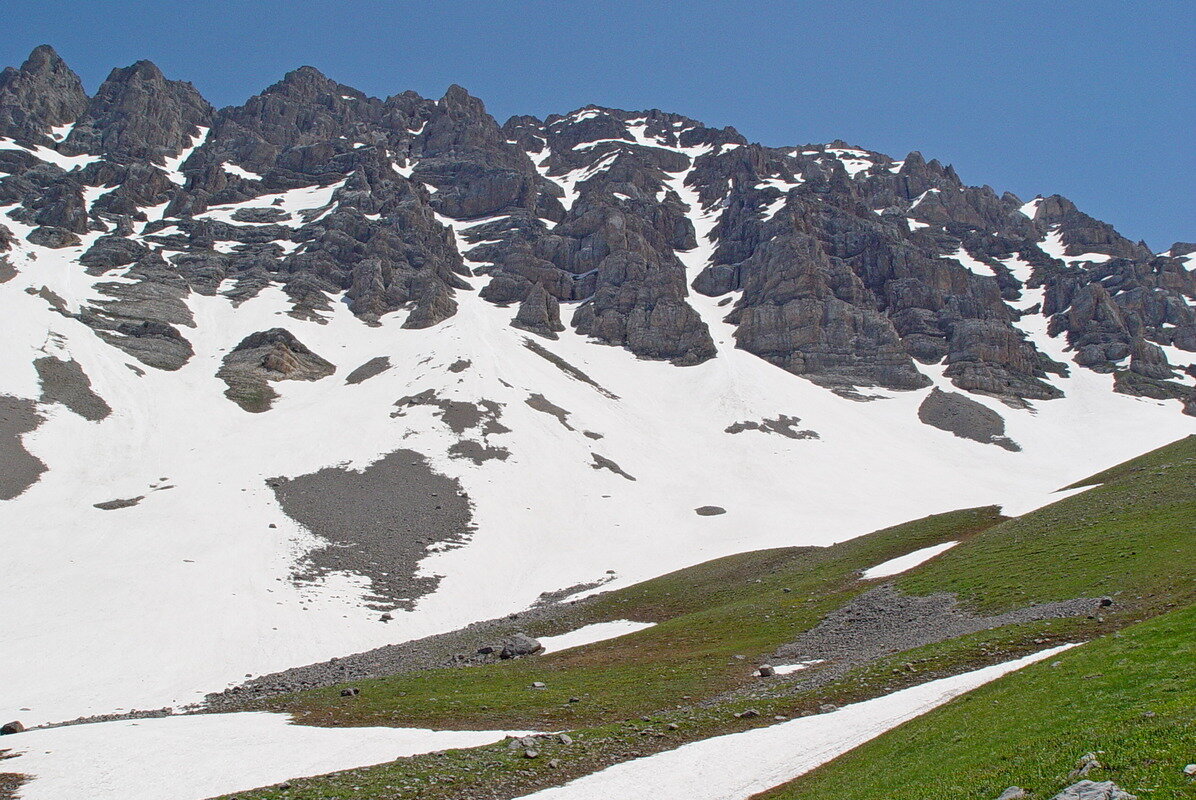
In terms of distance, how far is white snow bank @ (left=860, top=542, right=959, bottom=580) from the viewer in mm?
42906

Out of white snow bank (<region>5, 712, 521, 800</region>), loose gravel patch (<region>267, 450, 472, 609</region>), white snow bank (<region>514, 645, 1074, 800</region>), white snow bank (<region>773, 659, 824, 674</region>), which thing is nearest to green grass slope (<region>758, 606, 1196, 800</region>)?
white snow bank (<region>514, 645, 1074, 800</region>)

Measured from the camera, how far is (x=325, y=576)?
5653cm

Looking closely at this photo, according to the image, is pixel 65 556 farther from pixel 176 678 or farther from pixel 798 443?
pixel 798 443

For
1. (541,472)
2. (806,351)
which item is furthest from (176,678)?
(806,351)

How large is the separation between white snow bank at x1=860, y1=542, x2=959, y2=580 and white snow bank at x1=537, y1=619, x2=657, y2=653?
47.2ft

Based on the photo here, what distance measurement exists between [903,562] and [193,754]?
1564 inches

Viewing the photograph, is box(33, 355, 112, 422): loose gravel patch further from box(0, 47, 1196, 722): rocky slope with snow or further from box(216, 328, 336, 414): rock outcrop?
box(216, 328, 336, 414): rock outcrop

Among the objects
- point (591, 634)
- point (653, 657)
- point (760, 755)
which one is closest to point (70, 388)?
point (591, 634)

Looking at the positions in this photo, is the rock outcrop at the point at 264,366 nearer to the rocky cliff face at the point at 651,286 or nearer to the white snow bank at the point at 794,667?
the rocky cliff face at the point at 651,286

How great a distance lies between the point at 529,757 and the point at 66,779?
1234 cm

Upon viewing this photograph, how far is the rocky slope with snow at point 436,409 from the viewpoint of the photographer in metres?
53.2

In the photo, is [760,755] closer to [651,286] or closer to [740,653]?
[740,653]

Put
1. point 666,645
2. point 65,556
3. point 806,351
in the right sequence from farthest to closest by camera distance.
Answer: point 806,351
point 65,556
point 666,645

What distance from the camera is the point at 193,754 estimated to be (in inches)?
818
